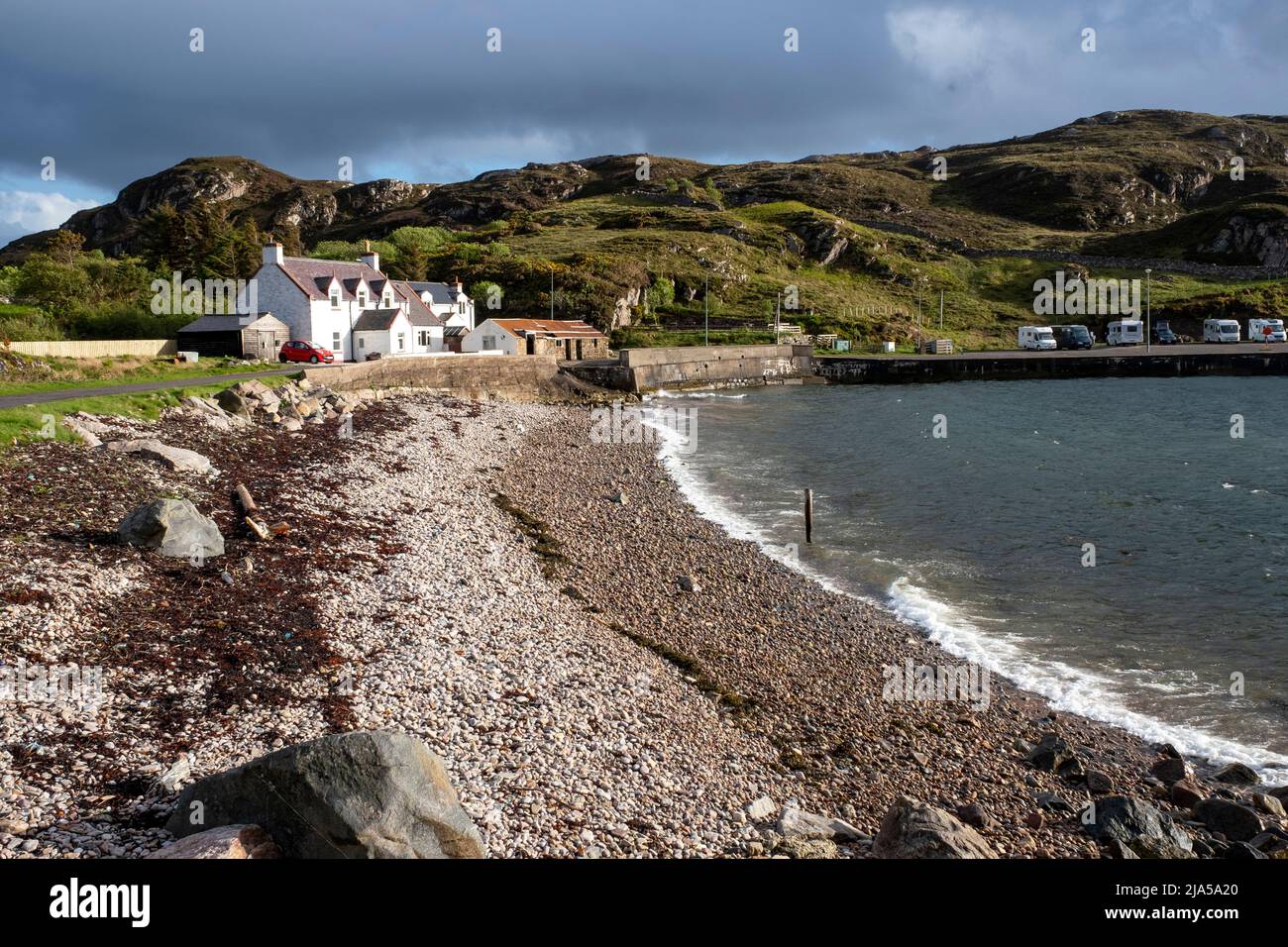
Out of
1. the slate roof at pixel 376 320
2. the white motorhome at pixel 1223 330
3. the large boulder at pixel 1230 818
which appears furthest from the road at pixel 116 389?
the white motorhome at pixel 1223 330

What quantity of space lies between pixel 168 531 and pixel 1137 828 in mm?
16237

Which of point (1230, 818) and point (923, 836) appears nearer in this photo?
point (923, 836)

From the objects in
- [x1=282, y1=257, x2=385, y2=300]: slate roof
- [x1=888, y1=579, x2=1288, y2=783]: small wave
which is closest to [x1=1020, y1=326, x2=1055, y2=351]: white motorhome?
[x1=282, y1=257, x2=385, y2=300]: slate roof

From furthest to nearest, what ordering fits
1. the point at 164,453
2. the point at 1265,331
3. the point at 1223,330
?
the point at 1265,331 < the point at 1223,330 < the point at 164,453

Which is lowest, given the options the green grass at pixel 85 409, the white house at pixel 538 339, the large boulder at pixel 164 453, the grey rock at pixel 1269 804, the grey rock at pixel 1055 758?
the grey rock at pixel 1269 804

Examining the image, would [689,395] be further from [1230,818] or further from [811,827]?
[811,827]

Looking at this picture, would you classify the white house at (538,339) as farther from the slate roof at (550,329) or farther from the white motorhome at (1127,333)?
the white motorhome at (1127,333)

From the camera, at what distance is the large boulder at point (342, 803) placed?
712cm

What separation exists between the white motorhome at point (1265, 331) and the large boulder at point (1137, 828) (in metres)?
105

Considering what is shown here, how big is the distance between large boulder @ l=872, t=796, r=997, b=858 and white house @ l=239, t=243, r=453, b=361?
5354 centimetres

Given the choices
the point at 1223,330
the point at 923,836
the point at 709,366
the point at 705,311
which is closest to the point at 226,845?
the point at 923,836

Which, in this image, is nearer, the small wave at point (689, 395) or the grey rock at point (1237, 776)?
the grey rock at point (1237, 776)

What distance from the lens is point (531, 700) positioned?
1208 centimetres
